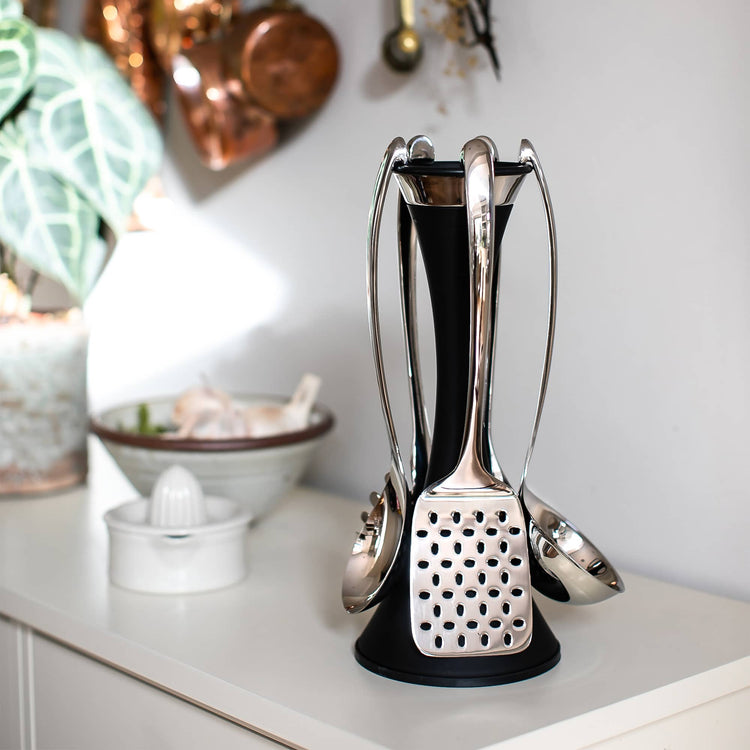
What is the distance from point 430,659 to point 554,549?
0.11 meters

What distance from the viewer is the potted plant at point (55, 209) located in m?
1.25

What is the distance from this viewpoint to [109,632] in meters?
0.76

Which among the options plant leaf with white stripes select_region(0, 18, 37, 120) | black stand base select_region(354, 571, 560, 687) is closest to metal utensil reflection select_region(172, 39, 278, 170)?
plant leaf with white stripes select_region(0, 18, 37, 120)

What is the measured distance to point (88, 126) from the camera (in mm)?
1261

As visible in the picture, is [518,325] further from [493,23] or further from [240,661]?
[240,661]

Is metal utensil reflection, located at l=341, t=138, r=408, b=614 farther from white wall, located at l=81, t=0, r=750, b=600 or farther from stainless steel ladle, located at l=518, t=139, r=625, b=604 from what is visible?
white wall, located at l=81, t=0, r=750, b=600

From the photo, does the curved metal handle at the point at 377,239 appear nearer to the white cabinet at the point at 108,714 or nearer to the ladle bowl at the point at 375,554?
the ladle bowl at the point at 375,554

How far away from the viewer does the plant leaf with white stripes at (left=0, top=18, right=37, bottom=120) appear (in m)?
1.17

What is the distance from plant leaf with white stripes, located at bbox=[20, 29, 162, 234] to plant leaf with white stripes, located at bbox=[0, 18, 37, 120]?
0.16 ft

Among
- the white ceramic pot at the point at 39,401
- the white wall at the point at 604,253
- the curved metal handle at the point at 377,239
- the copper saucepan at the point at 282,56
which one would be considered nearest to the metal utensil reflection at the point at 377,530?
the curved metal handle at the point at 377,239

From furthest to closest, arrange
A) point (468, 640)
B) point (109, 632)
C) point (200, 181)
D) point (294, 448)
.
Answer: point (200, 181) → point (294, 448) → point (109, 632) → point (468, 640)

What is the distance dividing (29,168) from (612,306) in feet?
2.53

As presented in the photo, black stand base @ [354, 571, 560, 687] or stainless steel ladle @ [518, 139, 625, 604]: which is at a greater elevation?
stainless steel ladle @ [518, 139, 625, 604]

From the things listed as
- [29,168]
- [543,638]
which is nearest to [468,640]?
[543,638]
